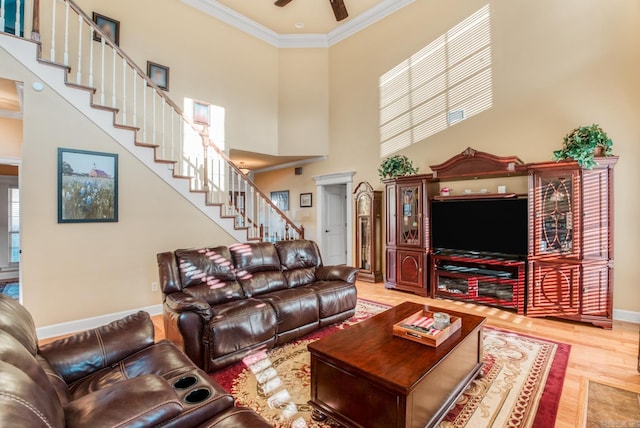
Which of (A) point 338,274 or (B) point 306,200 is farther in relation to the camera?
(B) point 306,200

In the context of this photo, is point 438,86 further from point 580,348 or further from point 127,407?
point 127,407

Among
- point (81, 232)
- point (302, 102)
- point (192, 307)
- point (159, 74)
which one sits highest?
point (302, 102)

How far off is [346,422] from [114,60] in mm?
5311

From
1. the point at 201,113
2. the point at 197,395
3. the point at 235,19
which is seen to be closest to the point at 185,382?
the point at 197,395

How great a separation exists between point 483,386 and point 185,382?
215 centimetres

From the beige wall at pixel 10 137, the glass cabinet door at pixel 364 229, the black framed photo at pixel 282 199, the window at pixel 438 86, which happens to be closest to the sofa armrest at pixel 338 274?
the glass cabinet door at pixel 364 229

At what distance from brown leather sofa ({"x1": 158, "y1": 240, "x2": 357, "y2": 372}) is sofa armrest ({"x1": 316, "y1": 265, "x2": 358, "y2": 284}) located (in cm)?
1

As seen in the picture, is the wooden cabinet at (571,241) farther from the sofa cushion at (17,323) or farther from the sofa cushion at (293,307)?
the sofa cushion at (17,323)

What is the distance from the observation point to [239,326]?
2691mm

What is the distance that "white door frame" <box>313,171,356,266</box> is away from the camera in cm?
671

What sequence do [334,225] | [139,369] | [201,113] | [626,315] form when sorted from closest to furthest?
1. [139,369]
2. [626,315]
3. [201,113]
4. [334,225]

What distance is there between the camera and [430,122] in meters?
Result: 5.44

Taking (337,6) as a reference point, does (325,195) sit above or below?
below

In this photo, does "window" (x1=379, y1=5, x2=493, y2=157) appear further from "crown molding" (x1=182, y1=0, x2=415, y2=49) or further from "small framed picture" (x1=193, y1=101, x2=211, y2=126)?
"small framed picture" (x1=193, y1=101, x2=211, y2=126)
